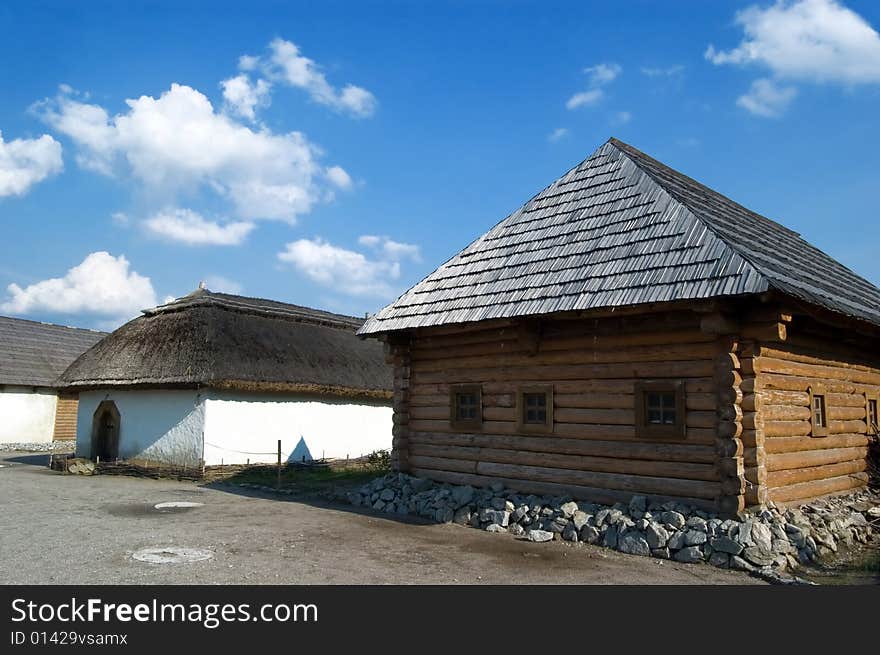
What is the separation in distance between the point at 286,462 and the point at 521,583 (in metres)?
12.3

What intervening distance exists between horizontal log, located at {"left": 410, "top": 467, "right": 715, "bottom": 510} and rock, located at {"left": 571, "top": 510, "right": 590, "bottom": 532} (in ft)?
1.20

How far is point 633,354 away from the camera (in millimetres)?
9219

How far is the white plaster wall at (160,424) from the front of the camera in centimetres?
1681

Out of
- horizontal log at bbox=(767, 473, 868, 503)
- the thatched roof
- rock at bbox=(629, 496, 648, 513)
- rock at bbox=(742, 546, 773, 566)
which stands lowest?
rock at bbox=(742, 546, 773, 566)

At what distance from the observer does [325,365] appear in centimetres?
2003

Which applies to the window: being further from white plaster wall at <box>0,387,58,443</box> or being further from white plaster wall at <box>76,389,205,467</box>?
white plaster wall at <box>0,387,58,443</box>

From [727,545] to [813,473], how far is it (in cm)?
288

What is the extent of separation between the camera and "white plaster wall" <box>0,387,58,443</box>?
27016mm

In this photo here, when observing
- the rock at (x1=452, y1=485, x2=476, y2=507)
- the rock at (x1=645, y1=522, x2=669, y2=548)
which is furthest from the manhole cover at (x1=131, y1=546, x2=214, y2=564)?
the rock at (x1=645, y1=522, x2=669, y2=548)

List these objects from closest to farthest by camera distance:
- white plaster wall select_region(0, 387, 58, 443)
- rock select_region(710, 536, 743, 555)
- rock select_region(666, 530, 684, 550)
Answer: rock select_region(710, 536, 743, 555) → rock select_region(666, 530, 684, 550) → white plaster wall select_region(0, 387, 58, 443)

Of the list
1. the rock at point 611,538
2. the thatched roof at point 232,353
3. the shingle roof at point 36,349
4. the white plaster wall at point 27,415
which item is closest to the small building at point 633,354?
the rock at point 611,538

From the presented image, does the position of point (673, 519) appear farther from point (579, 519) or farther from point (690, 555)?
point (579, 519)

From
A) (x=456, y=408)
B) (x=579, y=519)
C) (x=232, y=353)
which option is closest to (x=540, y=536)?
(x=579, y=519)

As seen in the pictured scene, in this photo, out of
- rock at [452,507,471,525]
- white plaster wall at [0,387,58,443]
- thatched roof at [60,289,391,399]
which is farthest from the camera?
white plaster wall at [0,387,58,443]
